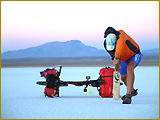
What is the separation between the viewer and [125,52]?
4.99 m

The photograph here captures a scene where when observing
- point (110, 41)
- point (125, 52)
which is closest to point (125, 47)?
point (125, 52)

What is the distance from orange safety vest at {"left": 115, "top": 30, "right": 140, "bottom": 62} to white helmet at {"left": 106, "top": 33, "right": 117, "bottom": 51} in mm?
176

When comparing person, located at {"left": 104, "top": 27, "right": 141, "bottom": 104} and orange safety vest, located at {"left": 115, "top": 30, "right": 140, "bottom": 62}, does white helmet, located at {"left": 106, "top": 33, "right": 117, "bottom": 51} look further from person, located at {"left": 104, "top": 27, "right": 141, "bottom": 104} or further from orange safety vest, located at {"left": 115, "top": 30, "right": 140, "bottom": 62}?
orange safety vest, located at {"left": 115, "top": 30, "right": 140, "bottom": 62}

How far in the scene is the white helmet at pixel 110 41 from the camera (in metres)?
5.16

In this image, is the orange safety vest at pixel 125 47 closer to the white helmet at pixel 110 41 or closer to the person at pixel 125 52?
the person at pixel 125 52

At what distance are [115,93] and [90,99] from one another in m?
0.56

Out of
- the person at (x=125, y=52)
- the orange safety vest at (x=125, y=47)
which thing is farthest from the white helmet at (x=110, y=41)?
the orange safety vest at (x=125, y=47)

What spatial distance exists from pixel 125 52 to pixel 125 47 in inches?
4.0

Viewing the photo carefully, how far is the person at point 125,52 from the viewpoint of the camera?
4871mm

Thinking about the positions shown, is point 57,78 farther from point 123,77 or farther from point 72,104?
point 123,77

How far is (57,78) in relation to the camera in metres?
5.47

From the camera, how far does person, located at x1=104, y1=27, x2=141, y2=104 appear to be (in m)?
4.87

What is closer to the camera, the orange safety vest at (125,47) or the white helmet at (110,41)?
the orange safety vest at (125,47)

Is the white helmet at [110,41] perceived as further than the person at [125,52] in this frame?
Yes
